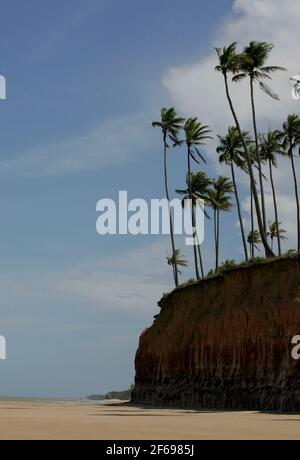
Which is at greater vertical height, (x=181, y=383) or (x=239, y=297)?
(x=239, y=297)

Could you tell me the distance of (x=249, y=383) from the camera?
114 ft

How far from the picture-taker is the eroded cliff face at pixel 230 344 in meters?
32.7

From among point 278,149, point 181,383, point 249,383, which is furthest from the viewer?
point 278,149

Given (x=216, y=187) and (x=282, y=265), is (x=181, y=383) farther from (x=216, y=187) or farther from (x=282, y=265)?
(x=216, y=187)

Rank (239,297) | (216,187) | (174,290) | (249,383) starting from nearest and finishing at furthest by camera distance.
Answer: (249,383)
(239,297)
(174,290)
(216,187)

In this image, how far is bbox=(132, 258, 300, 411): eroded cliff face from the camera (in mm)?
32719

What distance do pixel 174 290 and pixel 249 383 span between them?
15.7 meters

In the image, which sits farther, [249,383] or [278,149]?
[278,149]

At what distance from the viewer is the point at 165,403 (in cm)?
4428

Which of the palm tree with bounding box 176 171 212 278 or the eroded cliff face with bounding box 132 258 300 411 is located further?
the palm tree with bounding box 176 171 212 278

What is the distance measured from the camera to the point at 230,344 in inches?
1474

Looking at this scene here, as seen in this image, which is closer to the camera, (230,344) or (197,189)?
(230,344)
